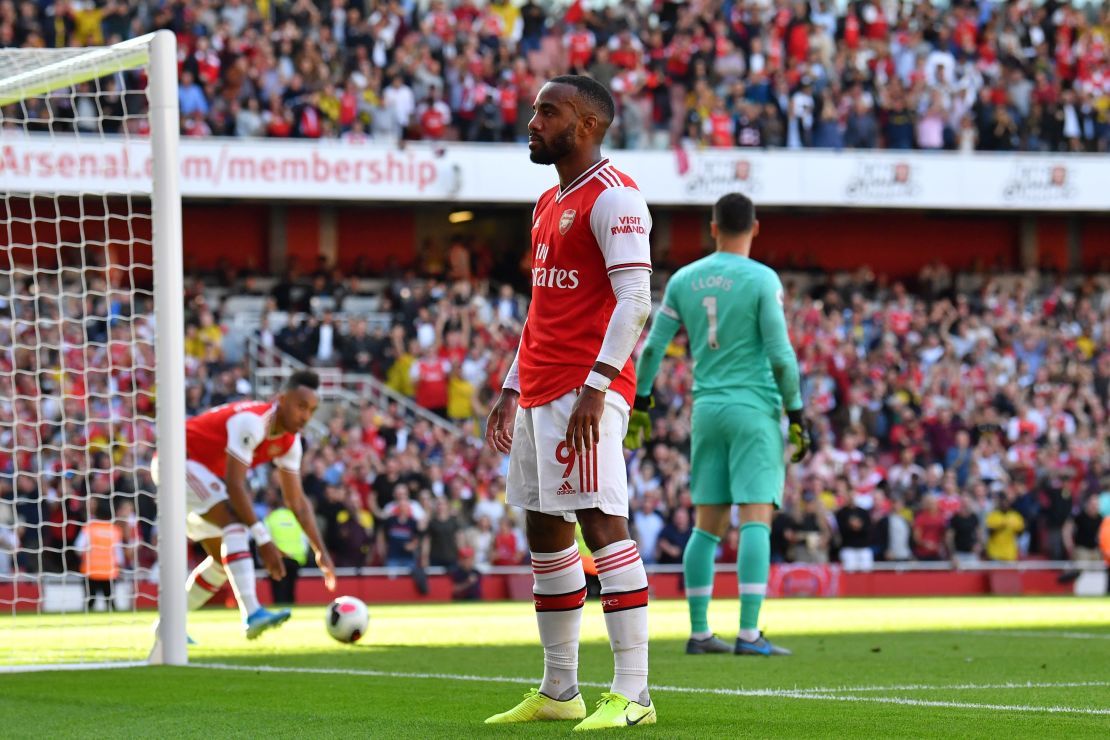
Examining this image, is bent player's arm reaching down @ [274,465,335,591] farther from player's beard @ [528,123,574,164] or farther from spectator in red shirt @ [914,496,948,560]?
spectator in red shirt @ [914,496,948,560]

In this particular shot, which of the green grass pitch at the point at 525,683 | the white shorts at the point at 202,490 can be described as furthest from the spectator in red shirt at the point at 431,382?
the white shorts at the point at 202,490

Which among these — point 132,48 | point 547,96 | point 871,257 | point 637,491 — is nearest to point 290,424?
point 132,48

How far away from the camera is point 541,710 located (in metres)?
5.81

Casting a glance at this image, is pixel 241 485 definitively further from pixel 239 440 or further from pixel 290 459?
pixel 290 459

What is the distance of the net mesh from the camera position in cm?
1035

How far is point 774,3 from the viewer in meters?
29.3

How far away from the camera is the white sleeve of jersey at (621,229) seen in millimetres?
5605

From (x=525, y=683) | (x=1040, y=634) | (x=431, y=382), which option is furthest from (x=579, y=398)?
(x=431, y=382)

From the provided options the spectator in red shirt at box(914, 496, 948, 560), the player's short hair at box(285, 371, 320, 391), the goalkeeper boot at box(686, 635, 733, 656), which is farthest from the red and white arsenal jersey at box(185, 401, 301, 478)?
the spectator in red shirt at box(914, 496, 948, 560)

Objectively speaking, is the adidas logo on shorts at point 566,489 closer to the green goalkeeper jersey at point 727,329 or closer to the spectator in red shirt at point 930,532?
the green goalkeeper jersey at point 727,329

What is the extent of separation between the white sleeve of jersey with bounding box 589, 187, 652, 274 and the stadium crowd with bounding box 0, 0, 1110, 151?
63.2 feet

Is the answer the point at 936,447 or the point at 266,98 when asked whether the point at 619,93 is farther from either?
the point at 936,447

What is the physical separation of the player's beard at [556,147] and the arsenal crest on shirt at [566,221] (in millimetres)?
190

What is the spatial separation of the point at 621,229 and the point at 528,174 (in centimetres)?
2107
